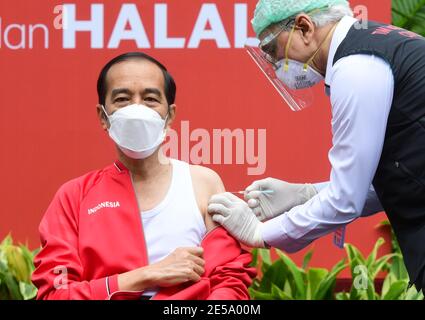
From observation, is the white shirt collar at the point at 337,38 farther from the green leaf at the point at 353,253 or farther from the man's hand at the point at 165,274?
the green leaf at the point at 353,253

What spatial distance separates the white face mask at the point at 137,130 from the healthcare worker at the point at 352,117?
28 cm

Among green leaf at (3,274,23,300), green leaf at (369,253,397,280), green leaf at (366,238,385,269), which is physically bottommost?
green leaf at (3,274,23,300)

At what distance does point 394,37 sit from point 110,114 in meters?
0.96

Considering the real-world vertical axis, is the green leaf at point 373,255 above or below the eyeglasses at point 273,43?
below

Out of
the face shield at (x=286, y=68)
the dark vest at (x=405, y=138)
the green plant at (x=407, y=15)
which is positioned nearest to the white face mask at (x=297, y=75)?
the face shield at (x=286, y=68)

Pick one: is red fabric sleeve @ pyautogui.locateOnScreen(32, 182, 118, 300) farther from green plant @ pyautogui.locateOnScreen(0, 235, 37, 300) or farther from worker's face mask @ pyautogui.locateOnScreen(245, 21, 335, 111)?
green plant @ pyautogui.locateOnScreen(0, 235, 37, 300)

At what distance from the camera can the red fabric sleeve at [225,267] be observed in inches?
118

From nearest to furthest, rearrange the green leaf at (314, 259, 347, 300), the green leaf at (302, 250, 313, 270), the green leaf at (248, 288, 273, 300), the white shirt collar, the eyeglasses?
1. the white shirt collar
2. the eyeglasses
3. the green leaf at (248, 288, 273, 300)
4. the green leaf at (314, 259, 347, 300)
5. the green leaf at (302, 250, 313, 270)

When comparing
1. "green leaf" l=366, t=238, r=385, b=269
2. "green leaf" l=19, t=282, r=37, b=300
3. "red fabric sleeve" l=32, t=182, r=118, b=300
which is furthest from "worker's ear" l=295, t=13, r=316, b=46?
"green leaf" l=19, t=282, r=37, b=300

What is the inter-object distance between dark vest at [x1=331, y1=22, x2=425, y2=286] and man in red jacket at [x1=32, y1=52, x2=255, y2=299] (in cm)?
52

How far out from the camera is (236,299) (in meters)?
2.99

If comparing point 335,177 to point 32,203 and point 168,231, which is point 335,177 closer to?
point 168,231

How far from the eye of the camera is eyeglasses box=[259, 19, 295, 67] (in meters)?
3.10
